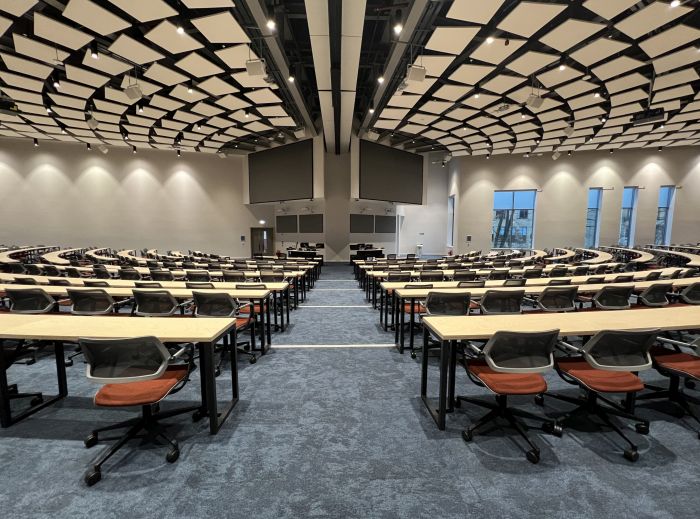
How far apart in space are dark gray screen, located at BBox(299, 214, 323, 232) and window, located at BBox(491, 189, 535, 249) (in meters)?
8.88

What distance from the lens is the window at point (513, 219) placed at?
15.9 m

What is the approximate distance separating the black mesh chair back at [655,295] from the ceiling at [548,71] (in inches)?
152

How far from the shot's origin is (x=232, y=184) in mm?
15906

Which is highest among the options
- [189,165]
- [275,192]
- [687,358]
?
[189,165]

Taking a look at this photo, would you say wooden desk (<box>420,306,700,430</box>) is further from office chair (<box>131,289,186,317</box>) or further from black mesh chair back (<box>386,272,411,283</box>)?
office chair (<box>131,289,186,317</box>)

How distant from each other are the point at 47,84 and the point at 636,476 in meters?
11.7

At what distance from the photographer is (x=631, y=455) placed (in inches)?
81.8

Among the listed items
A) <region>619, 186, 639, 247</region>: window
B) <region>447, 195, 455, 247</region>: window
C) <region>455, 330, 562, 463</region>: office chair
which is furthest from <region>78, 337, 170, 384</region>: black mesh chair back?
<region>619, 186, 639, 247</region>: window

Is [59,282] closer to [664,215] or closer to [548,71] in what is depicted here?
[548,71]

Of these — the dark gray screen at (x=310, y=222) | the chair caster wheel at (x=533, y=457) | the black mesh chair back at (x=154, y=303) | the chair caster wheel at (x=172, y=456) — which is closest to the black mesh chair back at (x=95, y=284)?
the black mesh chair back at (x=154, y=303)

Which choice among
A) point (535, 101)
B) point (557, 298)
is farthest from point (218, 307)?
point (535, 101)

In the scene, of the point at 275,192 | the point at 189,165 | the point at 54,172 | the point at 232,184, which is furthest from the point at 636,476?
the point at 54,172

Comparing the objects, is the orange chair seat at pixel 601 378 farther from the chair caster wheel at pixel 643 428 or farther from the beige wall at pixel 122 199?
the beige wall at pixel 122 199

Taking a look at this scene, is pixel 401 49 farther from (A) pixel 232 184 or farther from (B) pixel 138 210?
(B) pixel 138 210
